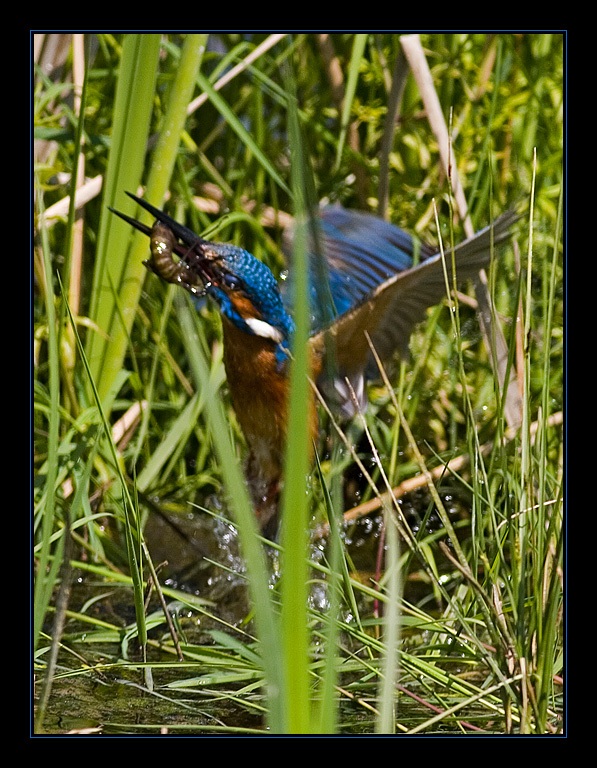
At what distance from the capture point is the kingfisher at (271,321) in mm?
2301

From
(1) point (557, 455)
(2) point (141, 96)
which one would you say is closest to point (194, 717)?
(1) point (557, 455)

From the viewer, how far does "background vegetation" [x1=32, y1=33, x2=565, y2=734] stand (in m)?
1.62

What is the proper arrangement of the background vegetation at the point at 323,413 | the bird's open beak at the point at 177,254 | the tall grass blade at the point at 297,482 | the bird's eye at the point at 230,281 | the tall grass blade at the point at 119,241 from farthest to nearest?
the tall grass blade at the point at 119,241 < the bird's eye at the point at 230,281 < the bird's open beak at the point at 177,254 < the background vegetation at the point at 323,413 < the tall grass blade at the point at 297,482

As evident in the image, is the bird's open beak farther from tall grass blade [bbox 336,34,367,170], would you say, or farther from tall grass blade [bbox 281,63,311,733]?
tall grass blade [bbox 281,63,311,733]

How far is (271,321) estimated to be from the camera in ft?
8.36

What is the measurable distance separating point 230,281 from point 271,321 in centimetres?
16

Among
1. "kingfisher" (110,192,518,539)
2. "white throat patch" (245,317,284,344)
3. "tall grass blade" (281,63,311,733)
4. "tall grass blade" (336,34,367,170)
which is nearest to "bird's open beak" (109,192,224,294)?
"kingfisher" (110,192,518,539)

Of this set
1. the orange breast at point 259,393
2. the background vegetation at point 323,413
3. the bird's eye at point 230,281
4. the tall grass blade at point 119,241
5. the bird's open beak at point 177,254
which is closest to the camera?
the background vegetation at point 323,413

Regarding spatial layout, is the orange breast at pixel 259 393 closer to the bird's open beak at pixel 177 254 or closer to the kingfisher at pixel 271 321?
the kingfisher at pixel 271 321

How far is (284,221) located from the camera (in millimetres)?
3320

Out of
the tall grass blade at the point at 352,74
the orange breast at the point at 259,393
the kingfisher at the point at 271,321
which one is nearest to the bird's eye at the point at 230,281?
the kingfisher at the point at 271,321

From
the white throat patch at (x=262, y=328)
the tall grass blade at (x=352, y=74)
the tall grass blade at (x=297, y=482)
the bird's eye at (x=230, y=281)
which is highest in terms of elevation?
the tall grass blade at (x=352, y=74)

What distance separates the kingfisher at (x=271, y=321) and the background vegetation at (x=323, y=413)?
0.10 meters
